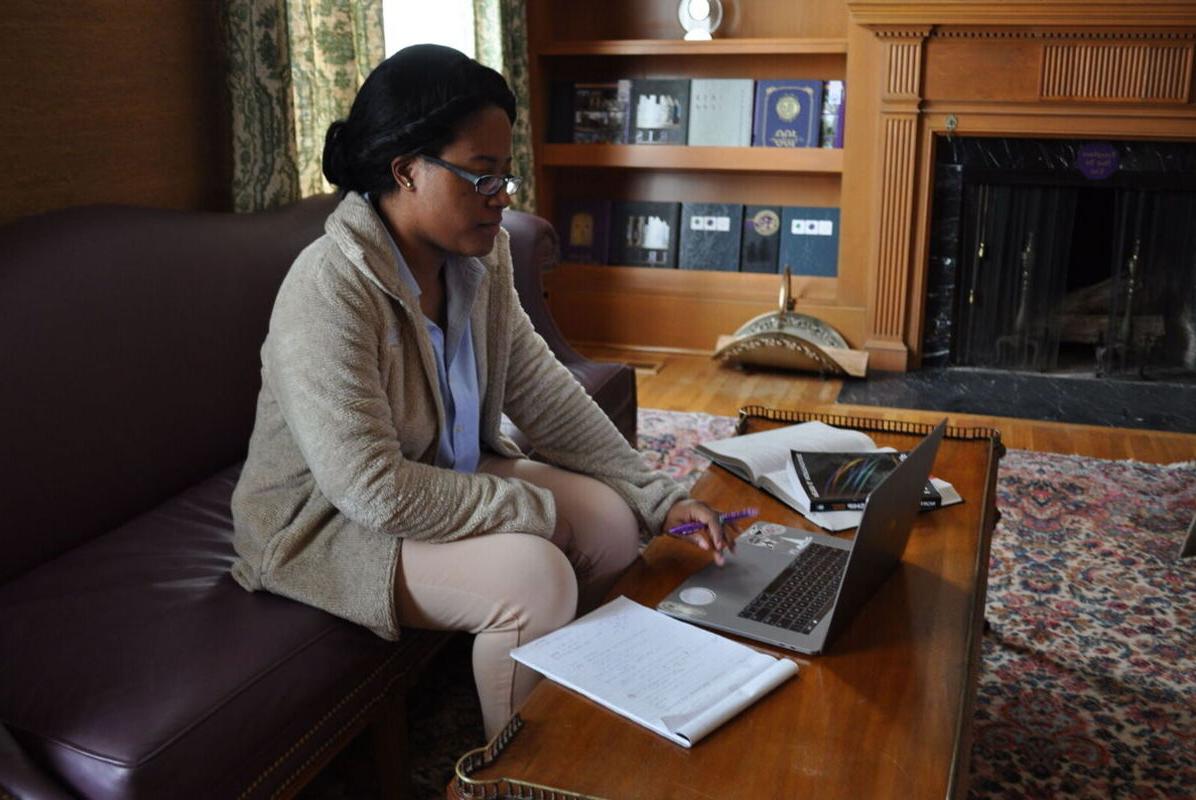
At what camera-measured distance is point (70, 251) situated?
5.84 feet

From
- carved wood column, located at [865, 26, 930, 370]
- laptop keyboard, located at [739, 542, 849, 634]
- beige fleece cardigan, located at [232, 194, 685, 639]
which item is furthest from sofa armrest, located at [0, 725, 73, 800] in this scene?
carved wood column, located at [865, 26, 930, 370]

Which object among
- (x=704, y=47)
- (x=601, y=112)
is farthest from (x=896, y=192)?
(x=601, y=112)

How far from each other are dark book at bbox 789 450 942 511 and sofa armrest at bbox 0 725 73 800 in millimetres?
1080

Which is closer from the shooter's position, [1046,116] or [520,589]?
[520,589]

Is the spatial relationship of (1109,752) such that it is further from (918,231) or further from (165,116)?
(918,231)

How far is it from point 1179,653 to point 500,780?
1.57m

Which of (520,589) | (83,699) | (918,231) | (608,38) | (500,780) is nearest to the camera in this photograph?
(500,780)

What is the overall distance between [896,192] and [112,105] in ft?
8.50

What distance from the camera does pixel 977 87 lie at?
3.74m

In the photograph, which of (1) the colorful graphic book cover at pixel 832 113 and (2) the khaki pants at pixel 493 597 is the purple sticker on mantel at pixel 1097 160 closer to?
(1) the colorful graphic book cover at pixel 832 113

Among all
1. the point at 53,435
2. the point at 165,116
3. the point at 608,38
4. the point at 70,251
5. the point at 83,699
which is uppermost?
the point at 608,38

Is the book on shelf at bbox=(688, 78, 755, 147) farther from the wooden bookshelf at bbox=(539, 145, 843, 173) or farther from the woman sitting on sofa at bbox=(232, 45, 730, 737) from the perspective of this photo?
the woman sitting on sofa at bbox=(232, 45, 730, 737)

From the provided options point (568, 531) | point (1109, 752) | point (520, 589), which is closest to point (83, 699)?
point (520, 589)

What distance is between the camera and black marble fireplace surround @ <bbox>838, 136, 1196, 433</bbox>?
3.73 m
